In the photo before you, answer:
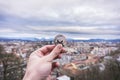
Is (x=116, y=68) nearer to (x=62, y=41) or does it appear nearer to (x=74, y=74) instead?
(x=74, y=74)

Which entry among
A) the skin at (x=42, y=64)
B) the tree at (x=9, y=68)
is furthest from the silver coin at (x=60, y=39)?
the tree at (x=9, y=68)

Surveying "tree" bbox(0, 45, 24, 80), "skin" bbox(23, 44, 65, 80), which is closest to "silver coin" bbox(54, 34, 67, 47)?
"skin" bbox(23, 44, 65, 80)

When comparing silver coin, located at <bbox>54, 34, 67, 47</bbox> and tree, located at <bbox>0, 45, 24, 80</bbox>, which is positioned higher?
silver coin, located at <bbox>54, 34, 67, 47</bbox>

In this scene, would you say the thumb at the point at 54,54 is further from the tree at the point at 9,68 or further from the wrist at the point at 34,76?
the tree at the point at 9,68

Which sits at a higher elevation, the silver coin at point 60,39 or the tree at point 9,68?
the silver coin at point 60,39

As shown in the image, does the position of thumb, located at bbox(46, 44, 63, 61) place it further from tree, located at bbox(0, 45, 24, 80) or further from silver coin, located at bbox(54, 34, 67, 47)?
tree, located at bbox(0, 45, 24, 80)

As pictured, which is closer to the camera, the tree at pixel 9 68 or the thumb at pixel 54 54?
the thumb at pixel 54 54

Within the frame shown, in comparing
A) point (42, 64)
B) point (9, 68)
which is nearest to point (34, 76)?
point (42, 64)

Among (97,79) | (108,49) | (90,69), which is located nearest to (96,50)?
(108,49)
